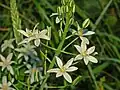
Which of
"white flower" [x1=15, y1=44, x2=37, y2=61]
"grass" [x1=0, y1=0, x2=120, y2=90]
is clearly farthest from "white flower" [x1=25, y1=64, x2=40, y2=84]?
"grass" [x1=0, y1=0, x2=120, y2=90]

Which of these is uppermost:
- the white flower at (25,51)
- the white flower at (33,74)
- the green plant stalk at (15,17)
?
the green plant stalk at (15,17)

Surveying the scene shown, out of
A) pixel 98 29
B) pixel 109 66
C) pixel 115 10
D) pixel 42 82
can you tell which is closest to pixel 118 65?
pixel 109 66

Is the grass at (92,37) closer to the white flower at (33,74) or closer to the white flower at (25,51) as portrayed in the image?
the white flower at (25,51)

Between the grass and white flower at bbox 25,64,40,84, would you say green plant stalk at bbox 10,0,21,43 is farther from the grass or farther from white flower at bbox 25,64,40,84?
the grass

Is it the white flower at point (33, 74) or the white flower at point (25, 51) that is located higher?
the white flower at point (25, 51)

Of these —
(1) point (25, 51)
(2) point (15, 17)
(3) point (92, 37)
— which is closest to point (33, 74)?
(1) point (25, 51)

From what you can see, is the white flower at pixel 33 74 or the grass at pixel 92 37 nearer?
the white flower at pixel 33 74

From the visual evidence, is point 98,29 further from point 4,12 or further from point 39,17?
point 4,12

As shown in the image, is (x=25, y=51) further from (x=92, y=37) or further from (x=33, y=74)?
(x=92, y=37)

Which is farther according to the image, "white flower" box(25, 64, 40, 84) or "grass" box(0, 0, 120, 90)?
"grass" box(0, 0, 120, 90)

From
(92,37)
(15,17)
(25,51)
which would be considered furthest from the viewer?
(92,37)

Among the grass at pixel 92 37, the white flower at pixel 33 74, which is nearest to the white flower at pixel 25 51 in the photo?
the white flower at pixel 33 74
